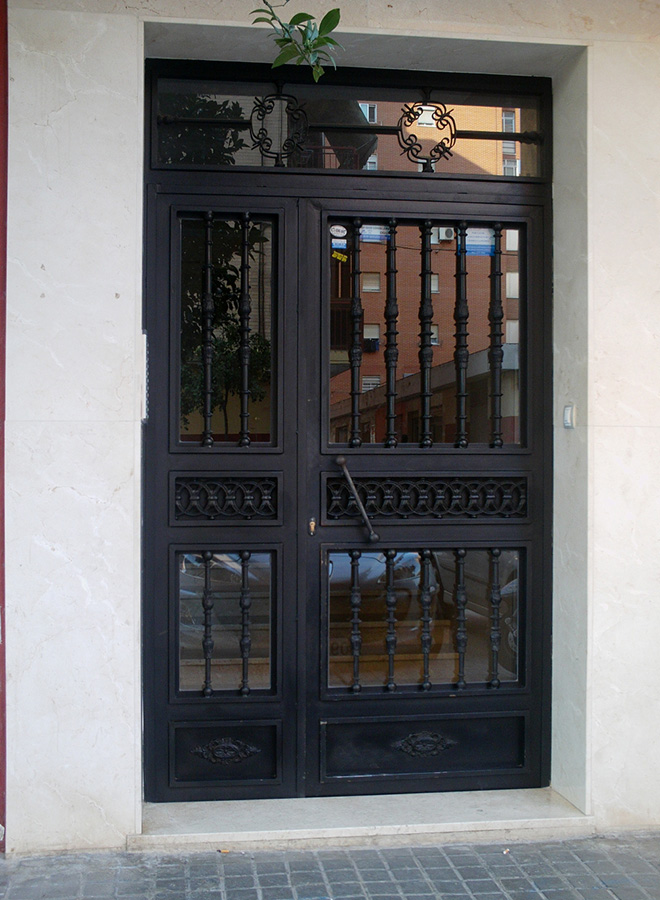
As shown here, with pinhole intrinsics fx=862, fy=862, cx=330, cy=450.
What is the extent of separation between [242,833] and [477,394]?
2.39 metres

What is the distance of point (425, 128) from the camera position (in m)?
4.38

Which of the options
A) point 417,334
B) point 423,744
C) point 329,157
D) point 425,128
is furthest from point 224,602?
point 425,128

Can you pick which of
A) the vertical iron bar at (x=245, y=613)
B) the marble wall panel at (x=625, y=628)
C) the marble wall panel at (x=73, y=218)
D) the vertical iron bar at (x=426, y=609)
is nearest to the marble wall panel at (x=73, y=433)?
the marble wall panel at (x=73, y=218)

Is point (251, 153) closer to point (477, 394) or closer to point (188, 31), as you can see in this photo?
point (188, 31)

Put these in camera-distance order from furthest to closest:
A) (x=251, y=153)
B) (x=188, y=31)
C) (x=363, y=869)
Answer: (x=251, y=153) → (x=188, y=31) → (x=363, y=869)

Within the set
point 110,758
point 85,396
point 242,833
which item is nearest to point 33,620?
point 110,758

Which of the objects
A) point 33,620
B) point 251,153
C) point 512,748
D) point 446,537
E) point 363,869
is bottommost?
point 363,869

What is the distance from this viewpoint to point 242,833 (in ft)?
12.7

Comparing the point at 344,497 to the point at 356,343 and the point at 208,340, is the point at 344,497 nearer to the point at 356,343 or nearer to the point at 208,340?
the point at 356,343

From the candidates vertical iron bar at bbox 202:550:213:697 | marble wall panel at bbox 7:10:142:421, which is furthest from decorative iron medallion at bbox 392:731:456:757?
marble wall panel at bbox 7:10:142:421

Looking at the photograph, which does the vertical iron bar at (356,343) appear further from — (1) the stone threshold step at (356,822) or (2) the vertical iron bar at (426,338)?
(1) the stone threshold step at (356,822)

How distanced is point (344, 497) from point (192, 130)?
1958mm

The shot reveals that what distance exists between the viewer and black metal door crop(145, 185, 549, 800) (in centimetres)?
422

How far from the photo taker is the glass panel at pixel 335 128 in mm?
4230
